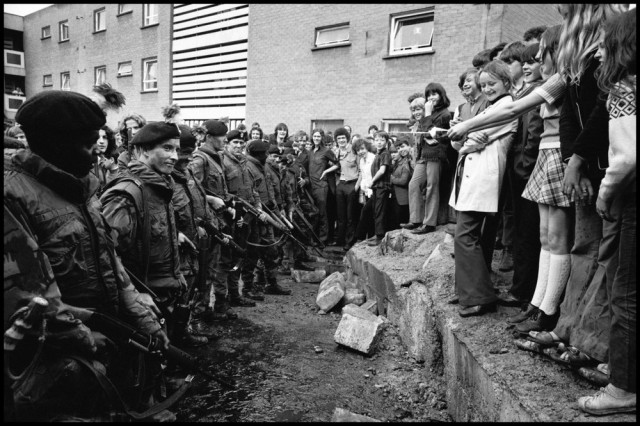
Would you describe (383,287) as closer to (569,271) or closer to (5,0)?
(569,271)

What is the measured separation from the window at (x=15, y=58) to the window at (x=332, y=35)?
2133 cm

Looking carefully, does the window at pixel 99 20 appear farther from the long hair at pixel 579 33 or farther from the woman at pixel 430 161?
the long hair at pixel 579 33

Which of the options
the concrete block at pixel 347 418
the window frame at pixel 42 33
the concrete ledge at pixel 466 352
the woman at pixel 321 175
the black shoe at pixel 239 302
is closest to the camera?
the concrete ledge at pixel 466 352

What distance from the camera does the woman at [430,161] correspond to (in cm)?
552

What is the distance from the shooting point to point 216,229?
4664 mm

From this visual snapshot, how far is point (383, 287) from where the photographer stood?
17.0ft

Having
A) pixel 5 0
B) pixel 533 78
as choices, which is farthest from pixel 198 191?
pixel 533 78

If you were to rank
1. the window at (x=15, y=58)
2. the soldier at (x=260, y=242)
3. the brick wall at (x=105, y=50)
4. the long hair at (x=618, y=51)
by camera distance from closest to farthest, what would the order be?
1. the long hair at (x=618, y=51)
2. the soldier at (x=260, y=242)
3. the brick wall at (x=105, y=50)
4. the window at (x=15, y=58)

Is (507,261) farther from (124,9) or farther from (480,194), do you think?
(124,9)

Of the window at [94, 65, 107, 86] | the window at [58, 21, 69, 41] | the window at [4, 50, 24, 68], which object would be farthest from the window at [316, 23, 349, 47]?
the window at [4, 50, 24, 68]

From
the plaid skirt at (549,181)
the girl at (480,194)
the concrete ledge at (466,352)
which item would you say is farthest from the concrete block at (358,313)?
the plaid skirt at (549,181)

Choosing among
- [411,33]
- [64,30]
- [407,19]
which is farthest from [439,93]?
[64,30]

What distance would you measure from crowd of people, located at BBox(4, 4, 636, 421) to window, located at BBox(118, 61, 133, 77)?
14660 mm

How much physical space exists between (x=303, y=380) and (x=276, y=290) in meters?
2.65
